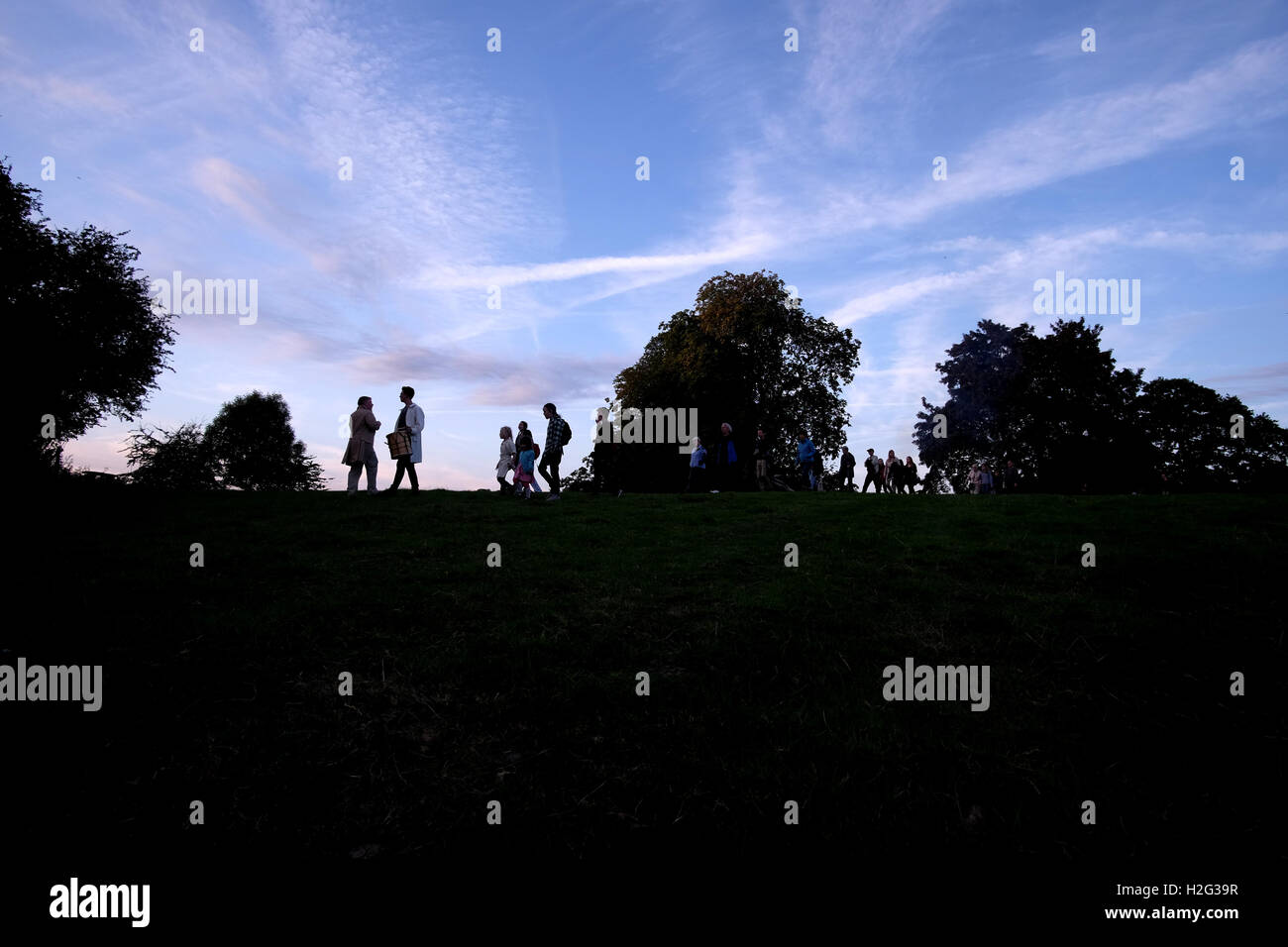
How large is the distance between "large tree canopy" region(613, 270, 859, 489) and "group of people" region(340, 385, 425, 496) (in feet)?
90.9

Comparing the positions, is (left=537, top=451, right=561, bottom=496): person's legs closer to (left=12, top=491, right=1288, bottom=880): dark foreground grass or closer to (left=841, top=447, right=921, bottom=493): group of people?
(left=12, top=491, right=1288, bottom=880): dark foreground grass

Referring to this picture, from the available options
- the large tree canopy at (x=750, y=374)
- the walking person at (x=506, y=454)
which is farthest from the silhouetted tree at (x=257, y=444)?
the walking person at (x=506, y=454)

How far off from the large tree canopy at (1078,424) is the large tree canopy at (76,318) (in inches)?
2048

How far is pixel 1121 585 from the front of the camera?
10156 mm

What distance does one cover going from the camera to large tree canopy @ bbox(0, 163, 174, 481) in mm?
28078

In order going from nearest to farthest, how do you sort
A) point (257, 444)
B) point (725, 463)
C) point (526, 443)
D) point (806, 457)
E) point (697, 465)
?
point (526, 443), point (697, 465), point (725, 463), point (806, 457), point (257, 444)

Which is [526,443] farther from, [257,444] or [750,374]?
[257,444]

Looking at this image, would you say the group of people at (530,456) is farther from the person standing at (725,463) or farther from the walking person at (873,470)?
the walking person at (873,470)

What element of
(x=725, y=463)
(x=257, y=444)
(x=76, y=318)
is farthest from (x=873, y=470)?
(x=257, y=444)

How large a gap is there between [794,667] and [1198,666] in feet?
15.0

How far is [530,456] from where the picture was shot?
19.9 m

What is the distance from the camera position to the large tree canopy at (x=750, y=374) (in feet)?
152

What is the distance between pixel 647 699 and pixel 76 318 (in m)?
37.3

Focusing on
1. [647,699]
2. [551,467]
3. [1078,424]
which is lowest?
[647,699]
